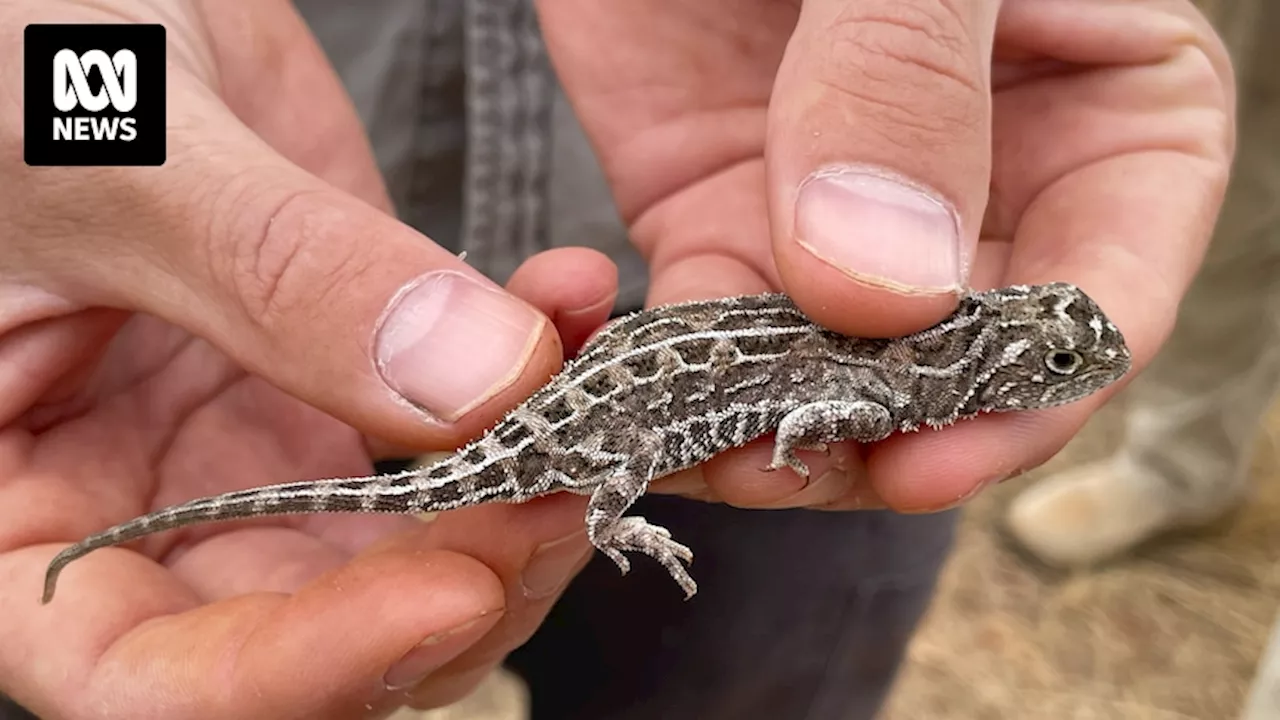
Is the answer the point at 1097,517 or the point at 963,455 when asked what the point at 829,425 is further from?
the point at 1097,517

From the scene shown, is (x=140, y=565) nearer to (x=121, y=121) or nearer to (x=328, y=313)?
(x=328, y=313)

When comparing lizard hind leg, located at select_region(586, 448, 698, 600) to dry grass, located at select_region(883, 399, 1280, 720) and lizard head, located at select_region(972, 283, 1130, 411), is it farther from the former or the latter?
dry grass, located at select_region(883, 399, 1280, 720)

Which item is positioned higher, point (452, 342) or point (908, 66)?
point (908, 66)

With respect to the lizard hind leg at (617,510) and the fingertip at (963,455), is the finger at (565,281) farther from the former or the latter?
the fingertip at (963,455)

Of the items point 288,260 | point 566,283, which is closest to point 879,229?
point 566,283

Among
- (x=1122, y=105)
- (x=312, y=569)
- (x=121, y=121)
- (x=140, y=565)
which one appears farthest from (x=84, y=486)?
(x=1122, y=105)

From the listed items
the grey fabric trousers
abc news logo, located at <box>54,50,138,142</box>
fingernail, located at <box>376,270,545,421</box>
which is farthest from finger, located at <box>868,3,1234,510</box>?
abc news logo, located at <box>54,50,138,142</box>
